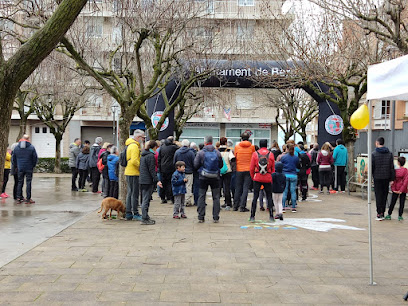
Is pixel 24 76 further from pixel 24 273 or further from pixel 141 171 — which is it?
pixel 141 171

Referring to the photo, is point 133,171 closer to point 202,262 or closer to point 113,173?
point 113,173

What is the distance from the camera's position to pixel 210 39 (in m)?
19.0

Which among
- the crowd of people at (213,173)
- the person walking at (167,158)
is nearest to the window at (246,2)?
the crowd of people at (213,173)

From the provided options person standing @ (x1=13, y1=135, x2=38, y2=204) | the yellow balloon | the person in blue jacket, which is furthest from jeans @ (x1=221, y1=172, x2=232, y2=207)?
the yellow balloon

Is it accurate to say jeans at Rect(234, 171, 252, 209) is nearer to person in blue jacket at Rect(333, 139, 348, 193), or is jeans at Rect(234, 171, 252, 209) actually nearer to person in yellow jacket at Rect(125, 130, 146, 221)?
person in yellow jacket at Rect(125, 130, 146, 221)

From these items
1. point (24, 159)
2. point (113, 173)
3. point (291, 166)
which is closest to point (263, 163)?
point (291, 166)

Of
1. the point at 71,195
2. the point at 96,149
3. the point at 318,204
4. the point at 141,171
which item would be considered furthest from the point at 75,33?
the point at 318,204

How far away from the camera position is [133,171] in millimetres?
10234

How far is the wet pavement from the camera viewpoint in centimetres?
797

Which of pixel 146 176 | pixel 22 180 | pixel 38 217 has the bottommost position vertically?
pixel 38 217

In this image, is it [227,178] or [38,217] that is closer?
[38,217]

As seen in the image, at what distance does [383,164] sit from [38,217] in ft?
26.5

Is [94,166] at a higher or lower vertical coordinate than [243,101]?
lower

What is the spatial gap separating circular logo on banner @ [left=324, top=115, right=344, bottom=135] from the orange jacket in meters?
8.50
